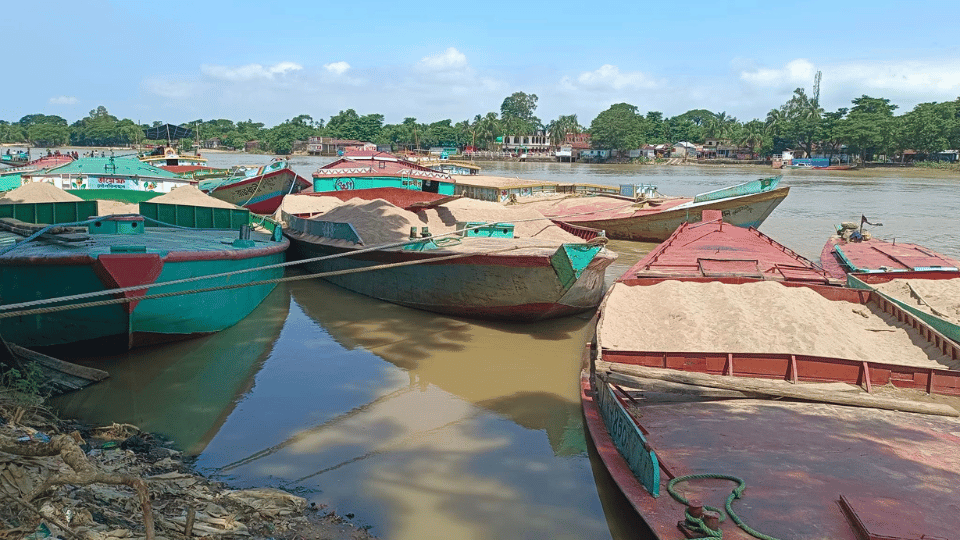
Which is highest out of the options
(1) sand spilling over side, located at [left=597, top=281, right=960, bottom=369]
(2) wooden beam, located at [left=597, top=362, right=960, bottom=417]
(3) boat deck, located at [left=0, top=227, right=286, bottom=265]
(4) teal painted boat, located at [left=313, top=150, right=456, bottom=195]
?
(4) teal painted boat, located at [left=313, top=150, right=456, bottom=195]

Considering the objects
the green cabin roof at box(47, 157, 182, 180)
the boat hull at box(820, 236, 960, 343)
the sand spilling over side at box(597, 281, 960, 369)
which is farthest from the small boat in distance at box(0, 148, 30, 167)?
the boat hull at box(820, 236, 960, 343)

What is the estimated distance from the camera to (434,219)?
598 inches

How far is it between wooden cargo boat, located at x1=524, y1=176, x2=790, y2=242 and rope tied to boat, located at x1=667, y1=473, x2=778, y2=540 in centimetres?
1614

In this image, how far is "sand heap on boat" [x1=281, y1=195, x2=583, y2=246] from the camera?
12.9 metres

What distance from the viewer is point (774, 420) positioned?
577 cm

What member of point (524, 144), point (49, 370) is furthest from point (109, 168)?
point (524, 144)

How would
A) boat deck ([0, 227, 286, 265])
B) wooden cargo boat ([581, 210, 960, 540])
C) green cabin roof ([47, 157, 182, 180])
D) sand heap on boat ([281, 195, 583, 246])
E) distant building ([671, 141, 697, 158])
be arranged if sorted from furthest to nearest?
1. distant building ([671, 141, 697, 158])
2. green cabin roof ([47, 157, 182, 180])
3. sand heap on boat ([281, 195, 583, 246])
4. boat deck ([0, 227, 286, 265])
5. wooden cargo boat ([581, 210, 960, 540])

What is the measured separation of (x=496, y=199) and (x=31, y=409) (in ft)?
68.5

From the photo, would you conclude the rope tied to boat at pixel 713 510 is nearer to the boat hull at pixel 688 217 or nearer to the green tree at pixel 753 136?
the boat hull at pixel 688 217

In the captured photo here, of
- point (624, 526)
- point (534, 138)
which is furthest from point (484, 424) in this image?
point (534, 138)

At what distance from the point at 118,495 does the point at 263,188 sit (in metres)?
19.3

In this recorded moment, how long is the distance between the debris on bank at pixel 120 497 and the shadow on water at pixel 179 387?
561 millimetres

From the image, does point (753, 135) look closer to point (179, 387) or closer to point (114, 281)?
point (179, 387)

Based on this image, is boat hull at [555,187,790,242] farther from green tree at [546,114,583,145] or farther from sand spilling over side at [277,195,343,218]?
green tree at [546,114,583,145]
